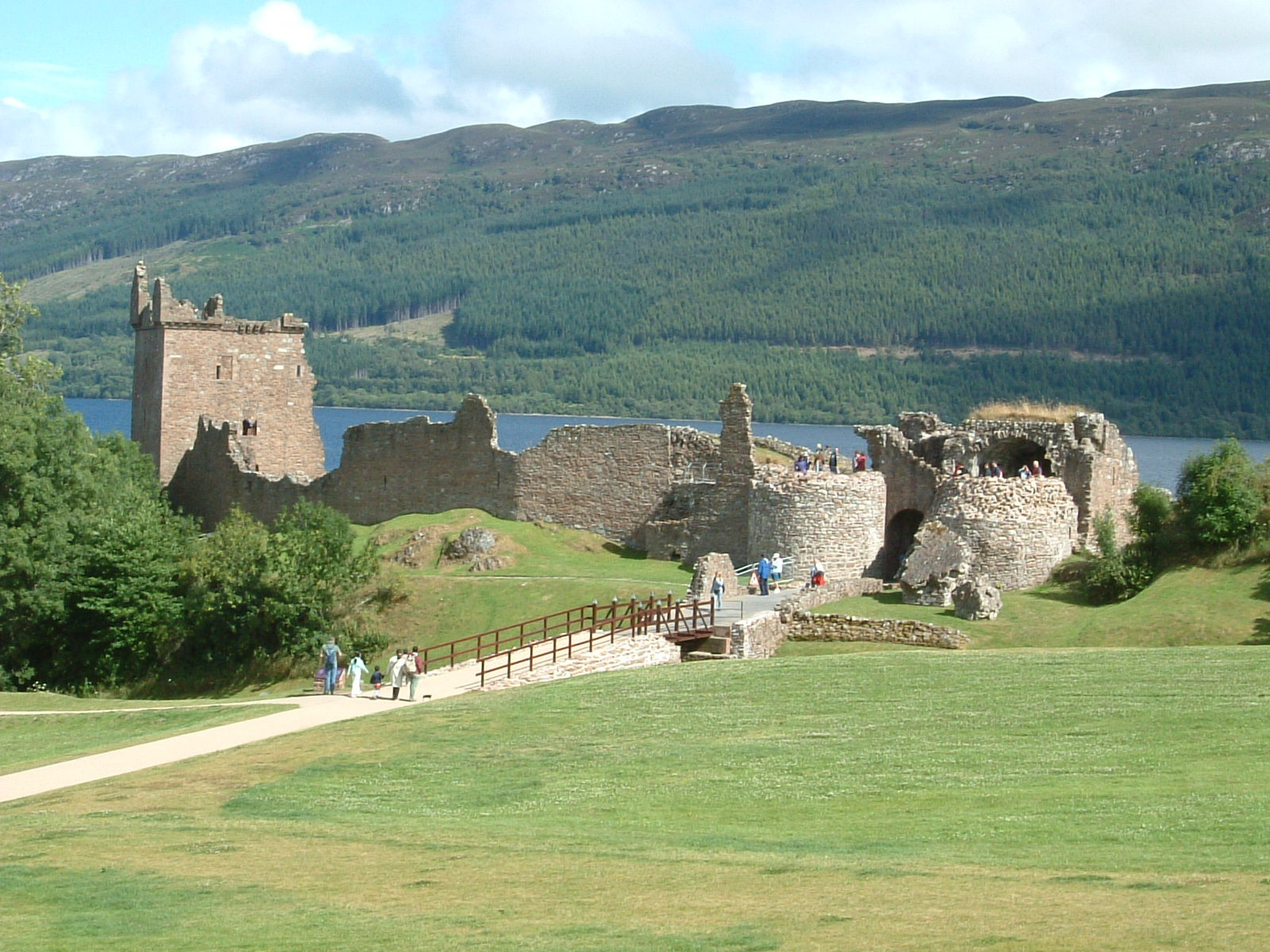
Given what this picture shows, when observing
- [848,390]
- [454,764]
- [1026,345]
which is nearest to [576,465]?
[454,764]

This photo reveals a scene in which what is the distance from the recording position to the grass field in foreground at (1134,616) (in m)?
34.9

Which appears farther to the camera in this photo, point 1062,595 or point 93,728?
point 1062,595

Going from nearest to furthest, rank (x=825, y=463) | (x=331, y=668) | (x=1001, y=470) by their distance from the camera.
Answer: (x=331, y=668) → (x=1001, y=470) → (x=825, y=463)

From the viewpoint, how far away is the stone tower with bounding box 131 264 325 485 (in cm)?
6172

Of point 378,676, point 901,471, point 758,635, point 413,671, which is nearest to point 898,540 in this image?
point 901,471

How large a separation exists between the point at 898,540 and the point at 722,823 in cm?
2823

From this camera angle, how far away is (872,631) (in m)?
36.4

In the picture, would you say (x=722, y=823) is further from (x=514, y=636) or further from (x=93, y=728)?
(x=514, y=636)

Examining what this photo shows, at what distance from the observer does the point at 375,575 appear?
44.9 meters

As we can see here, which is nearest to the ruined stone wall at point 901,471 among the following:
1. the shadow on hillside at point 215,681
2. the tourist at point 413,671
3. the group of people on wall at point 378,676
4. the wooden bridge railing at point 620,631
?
the wooden bridge railing at point 620,631

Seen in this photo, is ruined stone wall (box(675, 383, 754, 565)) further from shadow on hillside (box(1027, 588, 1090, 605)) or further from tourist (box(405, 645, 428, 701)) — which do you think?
tourist (box(405, 645, 428, 701))

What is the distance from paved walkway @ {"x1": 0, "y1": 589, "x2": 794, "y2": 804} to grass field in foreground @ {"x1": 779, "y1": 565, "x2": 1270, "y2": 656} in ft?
10.8

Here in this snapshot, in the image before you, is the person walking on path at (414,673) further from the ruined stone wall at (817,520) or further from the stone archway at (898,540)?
the stone archway at (898,540)

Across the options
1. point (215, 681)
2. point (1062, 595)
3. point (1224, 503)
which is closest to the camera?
point (1224, 503)
